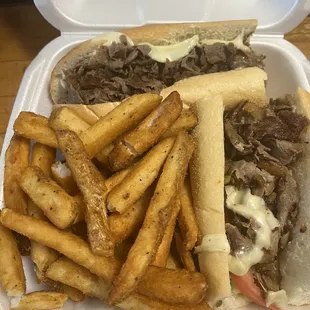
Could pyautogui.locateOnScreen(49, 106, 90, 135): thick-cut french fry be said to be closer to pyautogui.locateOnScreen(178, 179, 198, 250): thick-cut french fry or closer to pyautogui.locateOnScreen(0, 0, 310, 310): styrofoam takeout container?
pyautogui.locateOnScreen(178, 179, 198, 250): thick-cut french fry

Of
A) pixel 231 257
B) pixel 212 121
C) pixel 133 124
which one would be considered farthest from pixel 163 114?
pixel 231 257

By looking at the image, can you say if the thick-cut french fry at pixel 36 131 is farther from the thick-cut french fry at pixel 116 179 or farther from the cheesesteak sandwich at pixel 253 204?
the cheesesteak sandwich at pixel 253 204

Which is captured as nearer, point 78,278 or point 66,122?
point 78,278

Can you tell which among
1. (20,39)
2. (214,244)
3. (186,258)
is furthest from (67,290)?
(20,39)

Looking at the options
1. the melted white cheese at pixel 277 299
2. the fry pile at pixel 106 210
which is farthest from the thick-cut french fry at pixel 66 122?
the melted white cheese at pixel 277 299

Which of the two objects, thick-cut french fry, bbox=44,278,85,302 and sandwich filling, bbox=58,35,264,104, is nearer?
thick-cut french fry, bbox=44,278,85,302

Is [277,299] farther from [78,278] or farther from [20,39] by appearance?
[20,39]

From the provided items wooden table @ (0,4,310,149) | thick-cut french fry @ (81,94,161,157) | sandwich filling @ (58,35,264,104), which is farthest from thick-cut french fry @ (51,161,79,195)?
wooden table @ (0,4,310,149)
